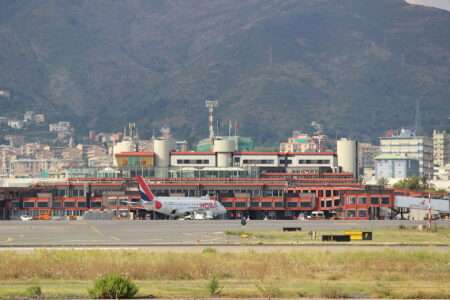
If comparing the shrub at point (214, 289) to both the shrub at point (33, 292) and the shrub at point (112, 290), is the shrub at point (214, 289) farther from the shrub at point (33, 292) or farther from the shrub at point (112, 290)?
the shrub at point (33, 292)

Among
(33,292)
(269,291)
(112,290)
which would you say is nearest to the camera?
(112,290)

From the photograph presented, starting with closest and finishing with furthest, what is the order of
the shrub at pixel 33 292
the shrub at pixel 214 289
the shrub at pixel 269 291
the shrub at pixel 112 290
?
the shrub at pixel 112 290, the shrub at pixel 33 292, the shrub at pixel 269 291, the shrub at pixel 214 289

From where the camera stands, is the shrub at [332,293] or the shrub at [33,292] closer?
the shrub at [33,292]

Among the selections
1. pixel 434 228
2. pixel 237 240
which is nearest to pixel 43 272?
pixel 237 240

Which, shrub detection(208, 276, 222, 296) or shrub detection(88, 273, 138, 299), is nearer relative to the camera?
shrub detection(88, 273, 138, 299)

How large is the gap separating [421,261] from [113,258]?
735 inches

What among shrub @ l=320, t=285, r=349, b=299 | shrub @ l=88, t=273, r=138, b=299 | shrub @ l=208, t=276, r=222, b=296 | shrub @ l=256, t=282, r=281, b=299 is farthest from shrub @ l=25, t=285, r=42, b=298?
shrub @ l=320, t=285, r=349, b=299

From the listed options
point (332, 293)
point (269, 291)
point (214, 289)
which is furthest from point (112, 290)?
point (332, 293)

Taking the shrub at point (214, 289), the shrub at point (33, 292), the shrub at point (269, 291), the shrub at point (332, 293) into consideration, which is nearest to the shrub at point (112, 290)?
the shrub at point (33, 292)

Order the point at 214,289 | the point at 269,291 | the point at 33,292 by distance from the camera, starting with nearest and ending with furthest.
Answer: the point at 33,292 → the point at 214,289 → the point at 269,291

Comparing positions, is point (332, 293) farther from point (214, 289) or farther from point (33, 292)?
point (33, 292)

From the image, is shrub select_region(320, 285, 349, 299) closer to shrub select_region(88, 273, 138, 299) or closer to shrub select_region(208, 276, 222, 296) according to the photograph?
shrub select_region(208, 276, 222, 296)

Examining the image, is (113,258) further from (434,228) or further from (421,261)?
(434,228)

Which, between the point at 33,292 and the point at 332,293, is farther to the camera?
the point at 332,293
